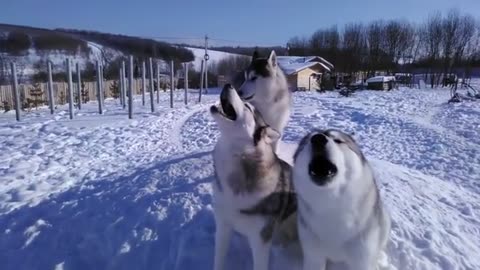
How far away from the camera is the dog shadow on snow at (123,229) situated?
10.9 feet

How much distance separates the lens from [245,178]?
2.64m

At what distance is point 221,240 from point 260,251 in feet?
1.14

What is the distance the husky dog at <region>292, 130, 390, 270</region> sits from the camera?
210 cm

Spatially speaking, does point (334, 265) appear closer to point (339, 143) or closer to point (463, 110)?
point (339, 143)

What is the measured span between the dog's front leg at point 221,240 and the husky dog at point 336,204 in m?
0.62

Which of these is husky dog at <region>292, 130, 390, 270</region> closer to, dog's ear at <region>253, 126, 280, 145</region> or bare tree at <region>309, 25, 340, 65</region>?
dog's ear at <region>253, 126, 280, 145</region>

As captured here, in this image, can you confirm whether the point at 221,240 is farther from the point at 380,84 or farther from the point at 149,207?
the point at 380,84

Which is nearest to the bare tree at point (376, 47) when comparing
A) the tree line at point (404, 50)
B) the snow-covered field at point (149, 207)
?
the tree line at point (404, 50)

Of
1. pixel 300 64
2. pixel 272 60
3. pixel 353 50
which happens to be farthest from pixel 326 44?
pixel 272 60

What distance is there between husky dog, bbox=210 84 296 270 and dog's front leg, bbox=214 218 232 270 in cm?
1

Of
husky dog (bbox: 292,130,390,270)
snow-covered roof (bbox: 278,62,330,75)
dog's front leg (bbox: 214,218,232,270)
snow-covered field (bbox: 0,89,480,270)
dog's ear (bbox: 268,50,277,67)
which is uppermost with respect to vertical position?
snow-covered roof (bbox: 278,62,330,75)

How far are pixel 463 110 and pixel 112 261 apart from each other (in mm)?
17474

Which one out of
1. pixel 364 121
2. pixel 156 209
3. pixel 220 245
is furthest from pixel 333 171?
pixel 364 121

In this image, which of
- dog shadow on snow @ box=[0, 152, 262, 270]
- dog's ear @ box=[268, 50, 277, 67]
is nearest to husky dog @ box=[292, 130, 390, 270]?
dog shadow on snow @ box=[0, 152, 262, 270]
